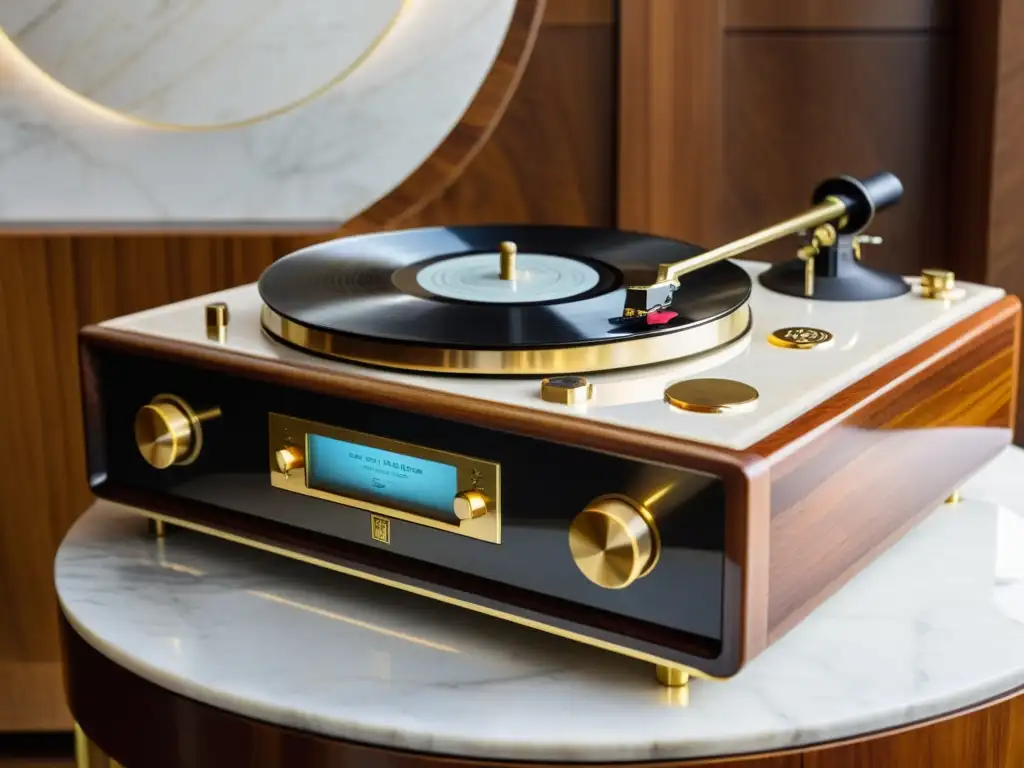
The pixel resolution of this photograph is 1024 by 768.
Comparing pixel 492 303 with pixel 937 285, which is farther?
pixel 937 285

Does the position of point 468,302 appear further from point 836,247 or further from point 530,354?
point 836,247

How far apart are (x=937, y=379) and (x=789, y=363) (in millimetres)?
124

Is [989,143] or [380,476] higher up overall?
[989,143]

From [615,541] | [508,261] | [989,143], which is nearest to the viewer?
[615,541]

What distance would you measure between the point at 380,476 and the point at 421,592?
0.08 meters

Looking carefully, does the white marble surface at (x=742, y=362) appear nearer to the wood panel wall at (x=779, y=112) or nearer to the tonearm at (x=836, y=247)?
the tonearm at (x=836, y=247)

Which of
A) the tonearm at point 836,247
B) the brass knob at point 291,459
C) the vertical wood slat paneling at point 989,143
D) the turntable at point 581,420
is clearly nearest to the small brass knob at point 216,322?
the turntable at point 581,420

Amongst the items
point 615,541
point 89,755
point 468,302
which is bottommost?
point 89,755

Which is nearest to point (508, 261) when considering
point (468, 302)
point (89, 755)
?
point (468, 302)

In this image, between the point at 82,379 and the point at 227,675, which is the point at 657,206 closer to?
the point at 82,379

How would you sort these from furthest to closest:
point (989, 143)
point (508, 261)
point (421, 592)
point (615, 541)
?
point (989, 143), point (508, 261), point (421, 592), point (615, 541)

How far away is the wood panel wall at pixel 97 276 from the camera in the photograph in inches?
55.4

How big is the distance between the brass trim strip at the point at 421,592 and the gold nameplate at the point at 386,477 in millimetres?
36

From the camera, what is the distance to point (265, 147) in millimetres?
1431
